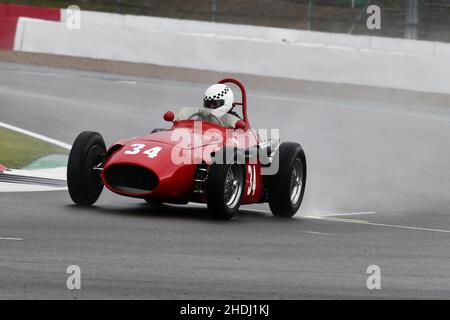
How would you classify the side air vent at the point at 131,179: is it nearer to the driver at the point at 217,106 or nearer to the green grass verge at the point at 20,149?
the driver at the point at 217,106

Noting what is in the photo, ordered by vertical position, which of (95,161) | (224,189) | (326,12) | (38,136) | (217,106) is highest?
(326,12)

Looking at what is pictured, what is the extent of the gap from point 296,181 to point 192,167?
5.94ft

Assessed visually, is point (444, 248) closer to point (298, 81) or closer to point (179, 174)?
point (179, 174)

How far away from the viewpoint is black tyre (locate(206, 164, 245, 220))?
11789mm

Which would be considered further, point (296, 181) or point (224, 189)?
point (296, 181)

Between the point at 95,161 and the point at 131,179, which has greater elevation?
the point at 95,161

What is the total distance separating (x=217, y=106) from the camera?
13.1m

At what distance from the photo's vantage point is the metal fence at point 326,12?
94.7ft

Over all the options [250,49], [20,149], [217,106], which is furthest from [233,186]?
[250,49]

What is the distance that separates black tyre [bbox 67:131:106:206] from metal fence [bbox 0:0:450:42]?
1627 cm

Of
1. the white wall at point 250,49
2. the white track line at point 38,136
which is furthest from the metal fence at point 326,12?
the white track line at point 38,136

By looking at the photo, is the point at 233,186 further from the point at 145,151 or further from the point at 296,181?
the point at 296,181

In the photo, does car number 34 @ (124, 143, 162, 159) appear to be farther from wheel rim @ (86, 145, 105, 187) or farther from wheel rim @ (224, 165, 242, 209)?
wheel rim @ (224, 165, 242, 209)

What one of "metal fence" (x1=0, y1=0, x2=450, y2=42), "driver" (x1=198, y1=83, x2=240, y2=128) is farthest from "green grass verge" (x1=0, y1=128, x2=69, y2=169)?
"metal fence" (x1=0, y1=0, x2=450, y2=42)
